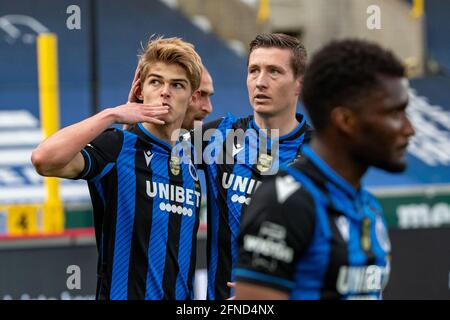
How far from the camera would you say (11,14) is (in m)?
12.2

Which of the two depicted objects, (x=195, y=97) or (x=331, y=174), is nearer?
(x=331, y=174)

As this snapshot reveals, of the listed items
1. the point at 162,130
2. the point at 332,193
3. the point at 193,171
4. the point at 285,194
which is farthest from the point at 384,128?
the point at 193,171

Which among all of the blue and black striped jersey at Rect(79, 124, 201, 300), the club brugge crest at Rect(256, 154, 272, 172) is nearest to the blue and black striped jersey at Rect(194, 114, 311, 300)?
the club brugge crest at Rect(256, 154, 272, 172)

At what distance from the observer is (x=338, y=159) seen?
2838mm

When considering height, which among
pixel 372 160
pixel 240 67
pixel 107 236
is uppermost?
pixel 240 67

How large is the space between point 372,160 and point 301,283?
0.41m

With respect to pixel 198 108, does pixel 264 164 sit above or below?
below

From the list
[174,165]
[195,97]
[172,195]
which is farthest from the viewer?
[195,97]

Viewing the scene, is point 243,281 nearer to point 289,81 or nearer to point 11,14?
point 289,81

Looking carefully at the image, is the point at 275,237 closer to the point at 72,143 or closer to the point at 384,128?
the point at 384,128

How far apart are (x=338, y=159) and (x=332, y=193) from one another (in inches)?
4.0

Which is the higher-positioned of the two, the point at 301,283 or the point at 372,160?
the point at 372,160

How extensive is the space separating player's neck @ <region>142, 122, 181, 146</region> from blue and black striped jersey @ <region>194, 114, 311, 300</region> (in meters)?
0.36

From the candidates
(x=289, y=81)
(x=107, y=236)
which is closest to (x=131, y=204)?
(x=107, y=236)
